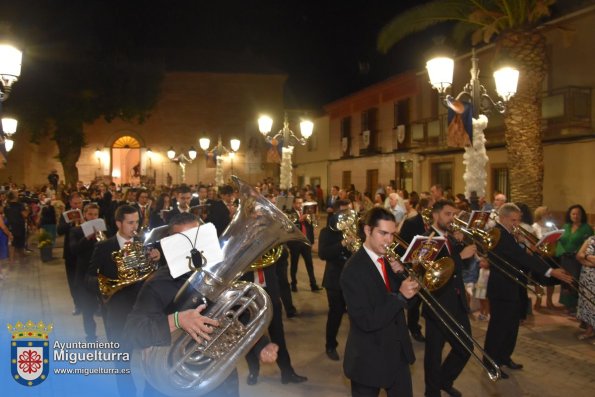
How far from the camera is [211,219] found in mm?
7531

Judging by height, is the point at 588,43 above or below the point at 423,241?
above

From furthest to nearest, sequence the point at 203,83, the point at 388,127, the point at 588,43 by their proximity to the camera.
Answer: the point at 203,83, the point at 388,127, the point at 588,43

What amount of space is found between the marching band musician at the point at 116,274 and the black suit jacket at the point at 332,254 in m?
2.22

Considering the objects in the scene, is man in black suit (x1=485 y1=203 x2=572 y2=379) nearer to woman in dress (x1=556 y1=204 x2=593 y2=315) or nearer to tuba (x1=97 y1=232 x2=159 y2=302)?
woman in dress (x1=556 y1=204 x2=593 y2=315)

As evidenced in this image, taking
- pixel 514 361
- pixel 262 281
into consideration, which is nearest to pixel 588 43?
pixel 514 361

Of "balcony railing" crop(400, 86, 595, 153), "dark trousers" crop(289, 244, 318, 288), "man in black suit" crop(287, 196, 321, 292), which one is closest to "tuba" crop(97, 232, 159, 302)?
"man in black suit" crop(287, 196, 321, 292)

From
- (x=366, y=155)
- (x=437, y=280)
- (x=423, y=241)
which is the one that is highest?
(x=366, y=155)

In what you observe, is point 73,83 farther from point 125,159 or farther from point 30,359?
point 30,359

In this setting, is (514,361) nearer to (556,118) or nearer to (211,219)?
(211,219)

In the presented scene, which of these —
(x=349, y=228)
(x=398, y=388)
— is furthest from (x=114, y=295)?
(x=349, y=228)

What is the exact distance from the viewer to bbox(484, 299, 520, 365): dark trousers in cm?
532

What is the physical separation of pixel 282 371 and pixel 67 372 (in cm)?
213

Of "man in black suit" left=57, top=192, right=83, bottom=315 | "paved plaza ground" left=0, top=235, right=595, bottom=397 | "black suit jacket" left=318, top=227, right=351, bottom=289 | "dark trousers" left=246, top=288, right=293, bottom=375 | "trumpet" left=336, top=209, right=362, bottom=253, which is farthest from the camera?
"man in black suit" left=57, top=192, right=83, bottom=315

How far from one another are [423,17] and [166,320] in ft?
Answer: 41.5
